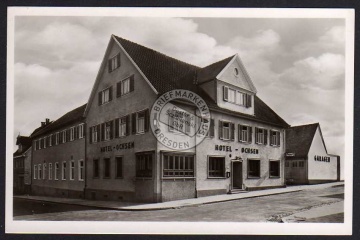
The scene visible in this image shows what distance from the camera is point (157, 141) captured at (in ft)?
41.6

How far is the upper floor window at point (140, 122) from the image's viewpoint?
12.9 metres

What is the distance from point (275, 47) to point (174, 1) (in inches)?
97.5

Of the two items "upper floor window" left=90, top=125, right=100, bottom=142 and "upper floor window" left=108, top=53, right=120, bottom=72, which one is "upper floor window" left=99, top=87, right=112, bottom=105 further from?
"upper floor window" left=90, top=125, right=100, bottom=142

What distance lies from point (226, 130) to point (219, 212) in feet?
10.7

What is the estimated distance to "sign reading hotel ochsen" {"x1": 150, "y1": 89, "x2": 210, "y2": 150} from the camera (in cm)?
1225

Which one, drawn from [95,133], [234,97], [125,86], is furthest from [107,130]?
[234,97]

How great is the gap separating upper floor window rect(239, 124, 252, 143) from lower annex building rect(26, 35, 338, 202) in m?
0.03

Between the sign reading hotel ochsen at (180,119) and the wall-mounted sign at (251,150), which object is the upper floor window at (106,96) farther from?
the wall-mounted sign at (251,150)

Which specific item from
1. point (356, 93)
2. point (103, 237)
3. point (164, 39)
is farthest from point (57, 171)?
point (356, 93)

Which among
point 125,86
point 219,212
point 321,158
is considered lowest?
point 219,212

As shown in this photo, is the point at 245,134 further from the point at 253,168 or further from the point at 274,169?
the point at 274,169

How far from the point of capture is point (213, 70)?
1261 centimetres

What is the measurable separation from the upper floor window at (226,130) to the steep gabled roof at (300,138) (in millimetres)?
1616

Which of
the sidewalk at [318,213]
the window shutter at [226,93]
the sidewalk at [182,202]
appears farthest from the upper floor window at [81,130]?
the sidewalk at [318,213]
